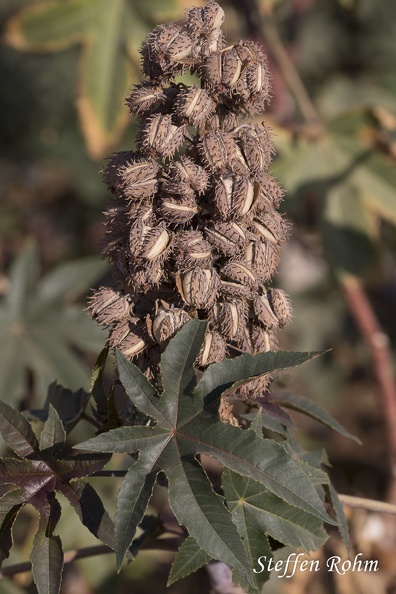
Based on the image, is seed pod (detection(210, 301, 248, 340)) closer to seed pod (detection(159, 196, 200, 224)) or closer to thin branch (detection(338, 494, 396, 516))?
seed pod (detection(159, 196, 200, 224))

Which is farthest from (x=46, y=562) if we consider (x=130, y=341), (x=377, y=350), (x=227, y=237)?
(x=377, y=350)

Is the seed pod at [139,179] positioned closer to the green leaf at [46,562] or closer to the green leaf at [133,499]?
the green leaf at [133,499]

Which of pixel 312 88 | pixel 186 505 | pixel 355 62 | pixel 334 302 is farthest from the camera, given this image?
pixel 355 62

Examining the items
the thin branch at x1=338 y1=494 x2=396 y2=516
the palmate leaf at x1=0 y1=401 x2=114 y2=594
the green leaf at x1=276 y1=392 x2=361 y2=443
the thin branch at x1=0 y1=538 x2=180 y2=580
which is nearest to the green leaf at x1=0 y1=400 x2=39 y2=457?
the palmate leaf at x1=0 y1=401 x2=114 y2=594

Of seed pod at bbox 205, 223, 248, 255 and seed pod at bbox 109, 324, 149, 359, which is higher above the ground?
seed pod at bbox 205, 223, 248, 255

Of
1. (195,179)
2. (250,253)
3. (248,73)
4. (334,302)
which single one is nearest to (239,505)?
(250,253)

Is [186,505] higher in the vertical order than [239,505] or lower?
higher

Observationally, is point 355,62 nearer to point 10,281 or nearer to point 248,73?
point 10,281
